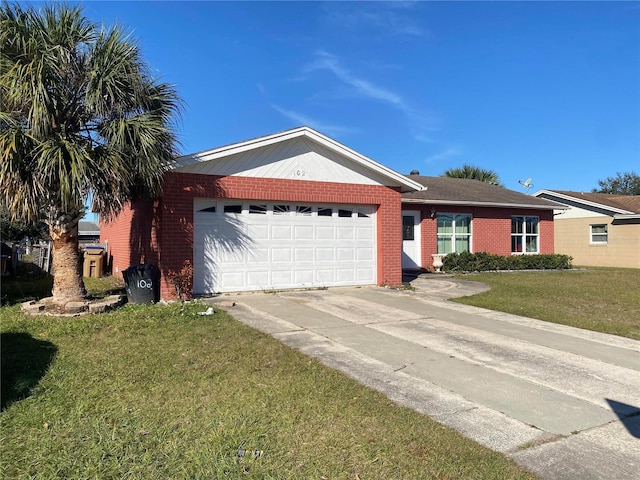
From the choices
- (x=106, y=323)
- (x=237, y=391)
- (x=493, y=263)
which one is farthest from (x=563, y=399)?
(x=493, y=263)

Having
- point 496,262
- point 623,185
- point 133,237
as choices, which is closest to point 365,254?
point 133,237

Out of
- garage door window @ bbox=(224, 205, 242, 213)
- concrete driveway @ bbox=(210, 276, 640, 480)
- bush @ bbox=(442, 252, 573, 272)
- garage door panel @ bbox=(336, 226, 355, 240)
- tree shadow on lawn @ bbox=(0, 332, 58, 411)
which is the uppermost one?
garage door window @ bbox=(224, 205, 242, 213)

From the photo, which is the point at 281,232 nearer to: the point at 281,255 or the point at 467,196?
the point at 281,255

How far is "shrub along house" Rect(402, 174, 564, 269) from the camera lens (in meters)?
18.4

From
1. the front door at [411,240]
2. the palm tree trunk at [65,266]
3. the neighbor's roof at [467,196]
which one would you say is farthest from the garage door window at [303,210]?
the front door at [411,240]

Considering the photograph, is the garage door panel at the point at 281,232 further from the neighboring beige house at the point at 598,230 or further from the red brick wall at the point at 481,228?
the neighboring beige house at the point at 598,230

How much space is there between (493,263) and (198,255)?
42.2 feet

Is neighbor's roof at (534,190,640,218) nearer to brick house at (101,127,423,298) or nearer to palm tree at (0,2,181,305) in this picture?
brick house at (101,127,423,298)

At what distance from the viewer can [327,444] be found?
357 cm

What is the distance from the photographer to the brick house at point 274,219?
10.6m

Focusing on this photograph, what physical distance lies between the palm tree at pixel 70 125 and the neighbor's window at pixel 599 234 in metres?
24.5

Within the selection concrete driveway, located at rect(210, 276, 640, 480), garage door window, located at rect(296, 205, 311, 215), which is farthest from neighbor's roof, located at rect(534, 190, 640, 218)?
garage door window, located at rect(296, 205, 311, 215)

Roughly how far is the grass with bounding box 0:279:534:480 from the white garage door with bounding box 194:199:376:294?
15.8 ft

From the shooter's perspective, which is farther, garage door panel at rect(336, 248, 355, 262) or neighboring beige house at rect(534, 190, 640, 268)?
neighboring beige house at rect(534, 190, 640, 268)
